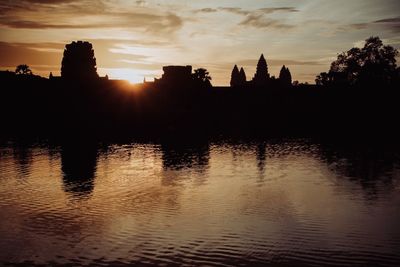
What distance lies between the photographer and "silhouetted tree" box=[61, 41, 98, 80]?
371 ft

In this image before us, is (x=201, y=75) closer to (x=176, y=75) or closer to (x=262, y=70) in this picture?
(x=176, y=75)

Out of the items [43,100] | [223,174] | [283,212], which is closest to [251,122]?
[43,100]

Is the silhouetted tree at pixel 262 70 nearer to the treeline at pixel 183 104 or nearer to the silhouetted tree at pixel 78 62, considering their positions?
the treeline at pixel 183 104

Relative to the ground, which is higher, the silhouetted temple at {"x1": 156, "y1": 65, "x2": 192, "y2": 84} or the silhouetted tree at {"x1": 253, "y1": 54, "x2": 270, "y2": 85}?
the silhouetted tree at {"x1": 253, "y1": 54, "x2": 270, "y2": 85}

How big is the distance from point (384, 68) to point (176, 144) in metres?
52.1

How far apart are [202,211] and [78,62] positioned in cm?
10269

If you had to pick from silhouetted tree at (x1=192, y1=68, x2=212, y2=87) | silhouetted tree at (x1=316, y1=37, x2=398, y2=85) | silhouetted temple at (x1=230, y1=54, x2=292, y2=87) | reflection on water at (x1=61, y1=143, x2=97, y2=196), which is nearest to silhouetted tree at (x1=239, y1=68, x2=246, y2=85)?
silhouetted temple at (x1=230, y1=54, x2=292, y2=87)

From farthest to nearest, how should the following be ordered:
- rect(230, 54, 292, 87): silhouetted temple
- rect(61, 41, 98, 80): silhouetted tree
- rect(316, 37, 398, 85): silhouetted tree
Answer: rect(230, 54, 292, 87): silhouetted temple
rect(61, 41, 98, 80): silhouetted tree
rect(316, 37, 398, 85): silhouetted tree

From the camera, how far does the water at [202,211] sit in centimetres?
1480

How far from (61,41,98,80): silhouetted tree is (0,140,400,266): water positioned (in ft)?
256

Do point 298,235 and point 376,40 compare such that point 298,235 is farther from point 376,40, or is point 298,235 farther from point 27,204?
point 376,40

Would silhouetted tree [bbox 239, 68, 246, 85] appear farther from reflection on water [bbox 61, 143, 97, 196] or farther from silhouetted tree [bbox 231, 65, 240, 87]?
reflection on water [bbox 61, 143, 97, 196]

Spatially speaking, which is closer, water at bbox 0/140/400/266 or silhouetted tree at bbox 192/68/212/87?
water at bbox 0/140/400/266

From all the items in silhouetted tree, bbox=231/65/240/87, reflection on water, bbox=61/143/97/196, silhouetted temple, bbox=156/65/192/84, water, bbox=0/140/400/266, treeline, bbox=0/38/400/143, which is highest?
silhouetted tree, bbox=231/65/240/87
